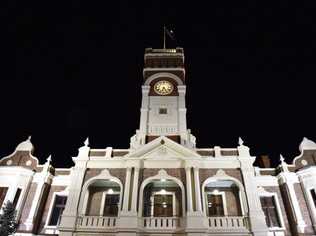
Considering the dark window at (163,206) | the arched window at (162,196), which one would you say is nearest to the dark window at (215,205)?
the arched window at (162,196)

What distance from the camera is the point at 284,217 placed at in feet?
73.6

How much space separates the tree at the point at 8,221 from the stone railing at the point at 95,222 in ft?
16.8

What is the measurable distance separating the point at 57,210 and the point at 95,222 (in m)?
5.66

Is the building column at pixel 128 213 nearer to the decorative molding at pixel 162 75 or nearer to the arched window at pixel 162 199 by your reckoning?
the arched window at pixel 162 199

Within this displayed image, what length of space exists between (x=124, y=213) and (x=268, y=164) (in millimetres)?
17273

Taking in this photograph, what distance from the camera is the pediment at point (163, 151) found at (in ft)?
76.1

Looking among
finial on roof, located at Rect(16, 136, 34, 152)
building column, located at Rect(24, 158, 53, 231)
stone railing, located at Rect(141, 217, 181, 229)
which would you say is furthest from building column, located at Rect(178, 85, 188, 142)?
finial on roof, located at Rect(16, 136, 34, 152)

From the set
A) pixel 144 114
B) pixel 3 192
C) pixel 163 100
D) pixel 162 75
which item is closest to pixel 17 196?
pixel 3 192

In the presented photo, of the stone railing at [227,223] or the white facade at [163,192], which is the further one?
the white facade at [163,192]

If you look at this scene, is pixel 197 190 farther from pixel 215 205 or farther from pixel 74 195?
pixel 74 195

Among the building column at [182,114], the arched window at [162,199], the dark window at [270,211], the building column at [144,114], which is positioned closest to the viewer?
the dark window at [270,211]

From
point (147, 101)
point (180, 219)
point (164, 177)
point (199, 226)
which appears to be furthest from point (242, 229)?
point (147, 101)

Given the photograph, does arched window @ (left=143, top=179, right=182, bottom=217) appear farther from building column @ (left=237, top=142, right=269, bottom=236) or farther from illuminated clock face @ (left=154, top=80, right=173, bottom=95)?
illuminated clock face @ (left=154, top=80, right=173, bottom=95)

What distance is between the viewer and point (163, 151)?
2369cm
